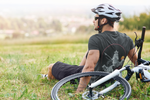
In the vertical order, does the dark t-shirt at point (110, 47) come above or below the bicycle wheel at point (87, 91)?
above

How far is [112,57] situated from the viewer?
11.8ft

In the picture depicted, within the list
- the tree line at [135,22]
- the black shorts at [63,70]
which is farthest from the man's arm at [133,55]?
the tree line at [135,22]

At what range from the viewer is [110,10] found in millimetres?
3570

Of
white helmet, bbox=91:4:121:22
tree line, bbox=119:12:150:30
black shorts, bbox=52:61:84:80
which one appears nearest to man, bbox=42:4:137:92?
white helmet, bbox=91:4:121:22

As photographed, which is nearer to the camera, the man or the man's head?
the man

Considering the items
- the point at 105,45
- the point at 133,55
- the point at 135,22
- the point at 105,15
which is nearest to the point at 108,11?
the point at 105,15

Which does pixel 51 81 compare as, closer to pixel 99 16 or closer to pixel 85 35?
pixel 99 16

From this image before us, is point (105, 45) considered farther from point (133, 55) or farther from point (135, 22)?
point (135, 22)

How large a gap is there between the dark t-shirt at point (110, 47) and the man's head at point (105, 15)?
0.64ft

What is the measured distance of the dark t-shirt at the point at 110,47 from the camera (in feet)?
11.3

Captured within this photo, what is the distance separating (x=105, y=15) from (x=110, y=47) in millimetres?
571

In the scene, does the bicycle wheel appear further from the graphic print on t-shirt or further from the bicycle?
the graphic print on t-shirt

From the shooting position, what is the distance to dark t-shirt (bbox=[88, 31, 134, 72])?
3.44 m

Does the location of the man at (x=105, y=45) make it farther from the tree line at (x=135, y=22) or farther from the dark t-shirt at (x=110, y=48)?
the tree line at (x=135, y=22)
